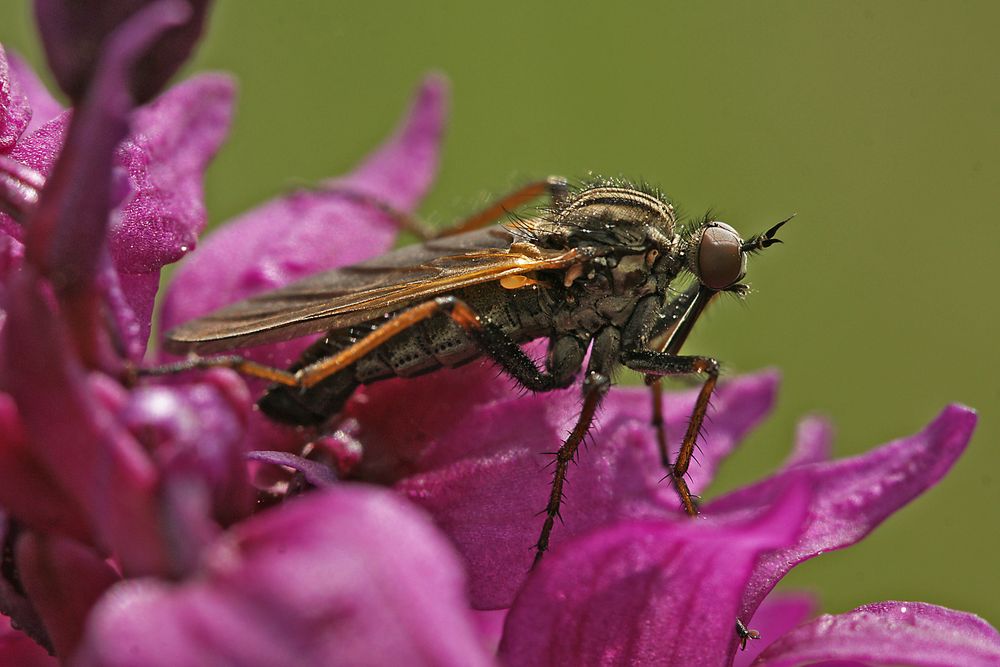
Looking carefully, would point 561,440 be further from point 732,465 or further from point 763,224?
point 763,224

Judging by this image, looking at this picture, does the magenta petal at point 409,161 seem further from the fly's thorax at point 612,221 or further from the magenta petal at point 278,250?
the fly's thorax at point 612,221

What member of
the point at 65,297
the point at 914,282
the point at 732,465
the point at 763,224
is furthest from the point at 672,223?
the point at 914,282

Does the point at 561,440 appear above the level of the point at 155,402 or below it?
below

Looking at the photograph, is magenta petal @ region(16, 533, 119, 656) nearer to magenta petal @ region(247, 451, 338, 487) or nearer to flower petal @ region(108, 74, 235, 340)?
magenta petal @ region(247, 451, 338, 487)

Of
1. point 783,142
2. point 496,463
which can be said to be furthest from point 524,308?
point 783,142

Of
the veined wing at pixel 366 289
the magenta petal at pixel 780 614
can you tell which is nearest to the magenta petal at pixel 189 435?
the veined wing at pixel 366 289

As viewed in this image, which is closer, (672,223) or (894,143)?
(672,223)
